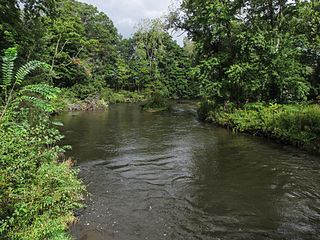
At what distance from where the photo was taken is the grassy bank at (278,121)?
44.9ft

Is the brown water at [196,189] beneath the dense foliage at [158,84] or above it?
beneath

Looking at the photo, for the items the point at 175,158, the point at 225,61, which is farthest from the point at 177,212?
the point at 225,61

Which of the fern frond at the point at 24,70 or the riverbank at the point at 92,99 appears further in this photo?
the riverbank at the point at 92,99

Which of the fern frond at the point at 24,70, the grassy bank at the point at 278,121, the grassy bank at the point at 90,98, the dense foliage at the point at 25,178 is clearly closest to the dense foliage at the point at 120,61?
the grassy bank at the point at 90,98

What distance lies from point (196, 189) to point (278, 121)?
809 cm

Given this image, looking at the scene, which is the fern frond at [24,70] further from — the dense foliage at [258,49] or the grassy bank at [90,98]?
the grassy bank at [90,98]

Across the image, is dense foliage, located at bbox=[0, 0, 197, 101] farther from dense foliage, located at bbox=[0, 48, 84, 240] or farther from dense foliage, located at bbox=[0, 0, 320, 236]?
dense foliage, located at bbox=[0, 48, 84, 240]

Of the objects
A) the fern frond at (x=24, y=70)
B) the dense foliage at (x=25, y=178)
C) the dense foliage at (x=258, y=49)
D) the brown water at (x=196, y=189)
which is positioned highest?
the dense foliage at (x=258, y=49)

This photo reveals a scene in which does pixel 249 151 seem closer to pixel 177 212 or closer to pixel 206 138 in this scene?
pixel 206 138

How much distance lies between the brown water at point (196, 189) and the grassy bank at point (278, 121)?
27.1 inches

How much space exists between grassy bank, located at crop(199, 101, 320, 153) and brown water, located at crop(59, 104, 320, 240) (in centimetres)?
69

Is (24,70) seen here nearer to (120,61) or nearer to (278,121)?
(278,121)

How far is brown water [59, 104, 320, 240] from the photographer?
6941 millimetres

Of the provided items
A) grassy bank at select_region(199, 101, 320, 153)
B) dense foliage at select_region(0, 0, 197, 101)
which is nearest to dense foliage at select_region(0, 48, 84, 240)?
grassy bank at select_region(199, 101, 320, 153)
